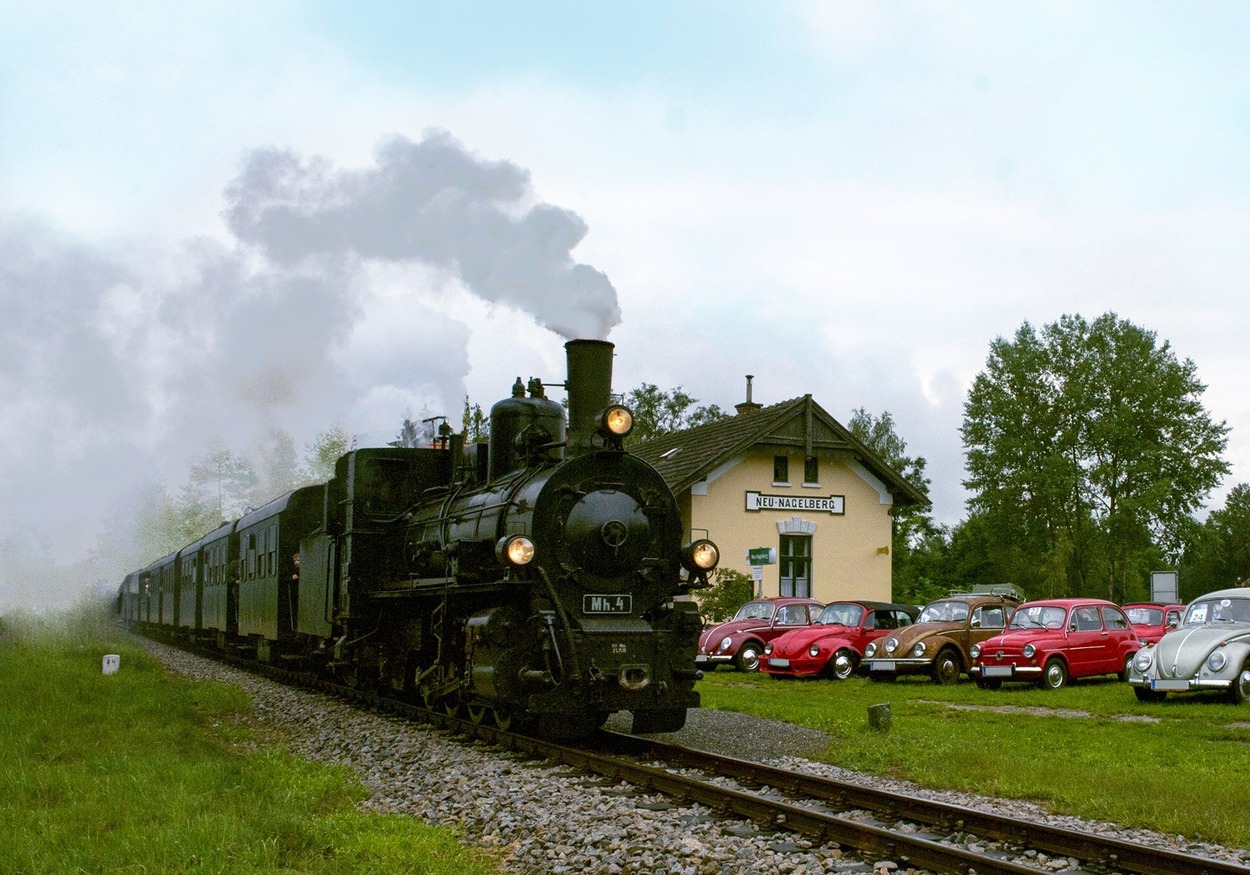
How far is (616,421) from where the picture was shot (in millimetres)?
10766

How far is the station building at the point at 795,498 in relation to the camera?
29984 millimetres

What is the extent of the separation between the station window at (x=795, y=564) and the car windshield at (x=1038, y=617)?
11.5 m

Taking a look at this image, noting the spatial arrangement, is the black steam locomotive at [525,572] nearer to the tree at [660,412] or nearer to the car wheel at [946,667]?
the car wheel at [946,667]

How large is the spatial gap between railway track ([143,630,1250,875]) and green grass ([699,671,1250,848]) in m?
1.26

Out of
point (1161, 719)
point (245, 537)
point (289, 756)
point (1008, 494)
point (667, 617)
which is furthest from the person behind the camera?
point (1008, 494)

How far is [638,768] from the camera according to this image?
8.65 meters

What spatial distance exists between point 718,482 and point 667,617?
19.4m

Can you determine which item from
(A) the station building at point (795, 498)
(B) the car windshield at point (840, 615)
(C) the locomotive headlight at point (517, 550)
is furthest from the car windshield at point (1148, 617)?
(C) the locomotive headlight at point (517, 550)

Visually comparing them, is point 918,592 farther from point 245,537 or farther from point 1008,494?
point 245,537

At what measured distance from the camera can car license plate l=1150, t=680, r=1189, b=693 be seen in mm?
15094

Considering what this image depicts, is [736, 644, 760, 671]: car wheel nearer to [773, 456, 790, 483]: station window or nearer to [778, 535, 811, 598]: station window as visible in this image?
[778, 535, 811, 598]: station window

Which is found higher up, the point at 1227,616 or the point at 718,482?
the point at 718,482

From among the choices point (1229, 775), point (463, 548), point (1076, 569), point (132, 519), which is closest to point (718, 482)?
point (463, 548)

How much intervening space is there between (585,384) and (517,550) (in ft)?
5.98
